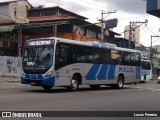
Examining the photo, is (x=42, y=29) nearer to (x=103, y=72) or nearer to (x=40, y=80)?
(x=103, y=72)

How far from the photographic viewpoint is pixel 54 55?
20219 millimetres

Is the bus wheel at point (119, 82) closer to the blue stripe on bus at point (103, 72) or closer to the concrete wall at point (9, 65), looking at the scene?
the blue stripe on bus at point (103, 72)

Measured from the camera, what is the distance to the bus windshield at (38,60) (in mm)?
20203

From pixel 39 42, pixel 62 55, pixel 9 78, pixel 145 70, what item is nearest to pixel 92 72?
pixel 62 55

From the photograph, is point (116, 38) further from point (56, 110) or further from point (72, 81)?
point (56, 110)

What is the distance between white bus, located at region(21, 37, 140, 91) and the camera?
20.2 metres

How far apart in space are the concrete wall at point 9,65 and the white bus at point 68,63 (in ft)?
53.0

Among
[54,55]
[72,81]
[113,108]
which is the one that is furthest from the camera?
[72,81]

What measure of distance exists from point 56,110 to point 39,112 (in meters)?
0.84

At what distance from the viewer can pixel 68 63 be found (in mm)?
21328

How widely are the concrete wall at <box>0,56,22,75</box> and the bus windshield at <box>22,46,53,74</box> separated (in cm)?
1943

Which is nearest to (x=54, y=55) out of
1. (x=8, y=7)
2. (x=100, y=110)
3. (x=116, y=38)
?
(x=100, y=110)

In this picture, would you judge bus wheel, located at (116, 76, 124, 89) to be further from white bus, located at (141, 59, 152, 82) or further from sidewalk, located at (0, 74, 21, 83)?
white bus, located at (141, 59, 152, 82)

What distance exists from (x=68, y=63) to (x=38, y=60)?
188 cm
